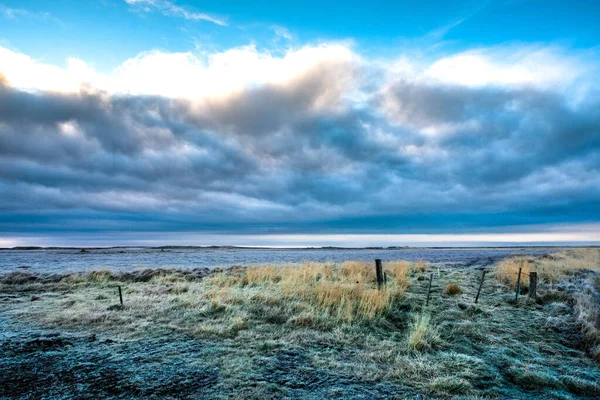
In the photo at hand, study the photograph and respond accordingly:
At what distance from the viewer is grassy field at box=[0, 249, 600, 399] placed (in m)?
6.09

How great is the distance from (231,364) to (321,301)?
558cm

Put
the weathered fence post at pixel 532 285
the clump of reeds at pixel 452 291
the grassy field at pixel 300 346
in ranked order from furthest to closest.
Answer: the clump of reeds at pixel 452 291 → the weathered fence post at pixel 532 285 → the grassy field at pixel 300 346

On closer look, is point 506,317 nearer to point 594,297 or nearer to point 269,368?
point 594,297

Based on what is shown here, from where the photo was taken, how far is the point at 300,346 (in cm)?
809

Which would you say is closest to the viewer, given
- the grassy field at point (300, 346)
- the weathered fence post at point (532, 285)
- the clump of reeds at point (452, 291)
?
the grassy field at point (300, 346)

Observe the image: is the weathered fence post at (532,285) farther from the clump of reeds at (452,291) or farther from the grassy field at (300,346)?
the clump of reeds at (452,291)

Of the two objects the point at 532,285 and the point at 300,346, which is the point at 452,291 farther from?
the point at 300,346

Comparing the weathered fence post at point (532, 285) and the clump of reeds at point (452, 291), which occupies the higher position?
the weathered fence post at point (532, 285)

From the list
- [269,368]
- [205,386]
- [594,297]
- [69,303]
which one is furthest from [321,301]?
[594,297]

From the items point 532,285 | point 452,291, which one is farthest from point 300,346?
point 532,285

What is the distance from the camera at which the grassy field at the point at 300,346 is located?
6090 mm

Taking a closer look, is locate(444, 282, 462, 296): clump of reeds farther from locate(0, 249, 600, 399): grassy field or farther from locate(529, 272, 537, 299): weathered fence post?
locate(529, 272, 537, 299): weathered fence post

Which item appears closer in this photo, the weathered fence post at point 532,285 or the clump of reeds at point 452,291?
the weathered fence post at point 532,285

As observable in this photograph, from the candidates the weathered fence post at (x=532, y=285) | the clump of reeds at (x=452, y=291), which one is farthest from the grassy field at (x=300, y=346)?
the clump of reeds at (x=452, y=291)
